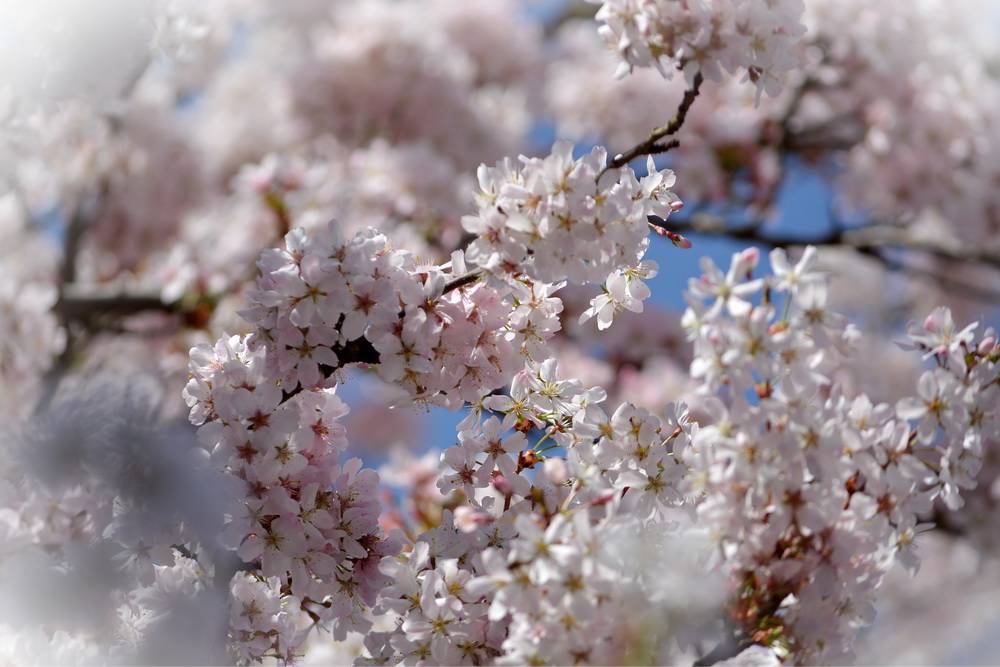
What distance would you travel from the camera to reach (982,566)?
4.48 metres

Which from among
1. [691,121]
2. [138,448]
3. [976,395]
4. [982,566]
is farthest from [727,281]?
[982,566]

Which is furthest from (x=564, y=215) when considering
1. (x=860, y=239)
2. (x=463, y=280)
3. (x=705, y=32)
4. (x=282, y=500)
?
(x=860, y=239)

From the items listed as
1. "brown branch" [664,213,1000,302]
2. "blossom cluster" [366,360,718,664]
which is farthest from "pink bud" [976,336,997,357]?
"brown branch" [664,213,1000,302]

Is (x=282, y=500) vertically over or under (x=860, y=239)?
A: over

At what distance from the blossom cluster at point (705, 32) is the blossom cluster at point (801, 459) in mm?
441

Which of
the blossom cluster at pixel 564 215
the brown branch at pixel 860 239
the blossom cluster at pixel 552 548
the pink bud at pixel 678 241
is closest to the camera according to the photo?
the blossom cluster at pixel 552 548

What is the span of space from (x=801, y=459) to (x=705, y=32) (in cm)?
70

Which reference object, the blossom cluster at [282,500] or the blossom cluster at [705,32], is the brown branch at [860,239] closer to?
the blossom cluster at [705,32]

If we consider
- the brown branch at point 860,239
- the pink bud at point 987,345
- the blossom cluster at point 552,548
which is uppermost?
the pink bud at point 987,345

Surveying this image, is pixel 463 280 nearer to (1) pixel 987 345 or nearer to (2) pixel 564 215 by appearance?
(2) pixel 564 215

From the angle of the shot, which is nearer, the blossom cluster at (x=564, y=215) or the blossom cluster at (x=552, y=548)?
the blossom cluster at (x=552, y=548)

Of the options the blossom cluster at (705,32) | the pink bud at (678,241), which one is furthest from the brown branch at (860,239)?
the pink bud at (678,241)

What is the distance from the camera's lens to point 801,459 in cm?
96

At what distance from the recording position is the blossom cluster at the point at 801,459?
95cm
